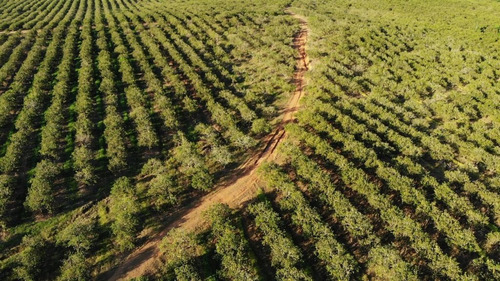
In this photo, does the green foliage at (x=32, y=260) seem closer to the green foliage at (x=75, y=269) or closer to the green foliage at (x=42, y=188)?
the green foliage at (x=75, y=269)

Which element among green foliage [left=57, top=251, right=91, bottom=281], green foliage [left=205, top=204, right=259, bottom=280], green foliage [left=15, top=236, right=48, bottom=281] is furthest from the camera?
green foliage [left=15, top=236, right=48, bottom=281]

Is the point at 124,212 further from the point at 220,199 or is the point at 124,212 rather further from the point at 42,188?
the point at 220,199

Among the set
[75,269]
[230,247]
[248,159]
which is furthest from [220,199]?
[75,269]

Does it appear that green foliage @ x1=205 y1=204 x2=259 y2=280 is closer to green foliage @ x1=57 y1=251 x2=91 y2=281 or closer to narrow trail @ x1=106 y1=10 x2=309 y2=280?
narrow trail @ x1=106 y1=10 x2=309 y2=280

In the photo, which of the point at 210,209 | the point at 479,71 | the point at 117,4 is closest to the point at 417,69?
the point at 479,71

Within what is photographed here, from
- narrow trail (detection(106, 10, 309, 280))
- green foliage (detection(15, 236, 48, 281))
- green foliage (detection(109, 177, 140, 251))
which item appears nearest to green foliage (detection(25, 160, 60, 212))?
green foliage (detection(15, 236, 48, 281))

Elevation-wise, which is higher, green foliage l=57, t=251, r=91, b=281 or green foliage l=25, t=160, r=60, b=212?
green foliage l=25, t=160, r=60, b=212

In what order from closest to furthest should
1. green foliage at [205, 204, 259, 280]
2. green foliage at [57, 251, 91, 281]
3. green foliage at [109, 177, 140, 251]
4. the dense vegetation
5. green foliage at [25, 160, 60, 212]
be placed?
1. green foliage at [57, 251, 91, 281]
2. green foliage at [205, 204, 259, 280]
3. green foliage at [109, 177, 140, 251]
4. the dense vegetation
5. green foliage at [25, 160, 60, 212]

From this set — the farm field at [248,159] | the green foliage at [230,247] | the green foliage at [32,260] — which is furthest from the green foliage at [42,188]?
the green foliage at [230,247]
